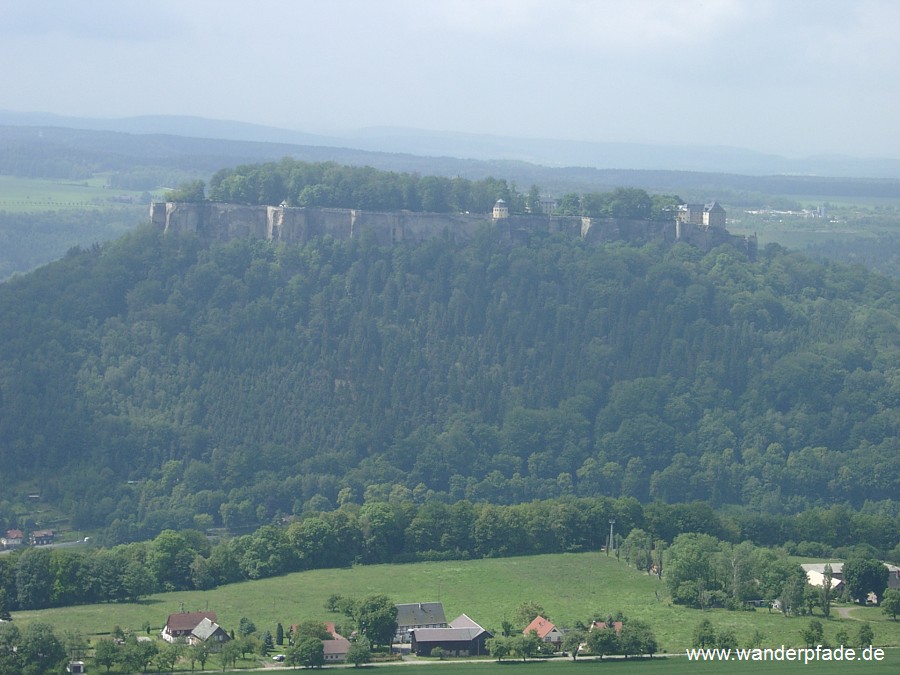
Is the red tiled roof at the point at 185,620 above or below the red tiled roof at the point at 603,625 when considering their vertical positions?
below

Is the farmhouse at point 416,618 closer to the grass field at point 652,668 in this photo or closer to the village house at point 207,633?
the grass field at point 652,668

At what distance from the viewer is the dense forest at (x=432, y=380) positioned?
322ft

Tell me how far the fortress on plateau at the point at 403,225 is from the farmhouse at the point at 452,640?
49266mm

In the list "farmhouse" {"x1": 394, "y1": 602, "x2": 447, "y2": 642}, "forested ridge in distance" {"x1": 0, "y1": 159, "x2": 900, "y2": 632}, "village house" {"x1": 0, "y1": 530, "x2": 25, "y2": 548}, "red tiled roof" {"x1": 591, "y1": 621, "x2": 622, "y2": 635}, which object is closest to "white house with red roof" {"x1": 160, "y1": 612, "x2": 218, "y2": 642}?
"farmhouse" {"x1": 394, "y1": 602, "x2": 447, "y2": 642}

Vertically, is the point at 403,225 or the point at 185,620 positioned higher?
the point at 403,225

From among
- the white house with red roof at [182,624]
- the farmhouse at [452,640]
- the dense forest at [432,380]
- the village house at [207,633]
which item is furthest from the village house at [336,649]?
the dense forest at [432,380]

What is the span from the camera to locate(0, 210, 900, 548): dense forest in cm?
9819

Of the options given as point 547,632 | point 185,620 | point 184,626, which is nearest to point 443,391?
point 547,632

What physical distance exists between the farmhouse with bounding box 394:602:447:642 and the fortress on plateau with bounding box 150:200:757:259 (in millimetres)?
46444

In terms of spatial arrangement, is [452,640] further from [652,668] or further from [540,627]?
[652,668]

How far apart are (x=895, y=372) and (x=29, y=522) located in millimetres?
44557

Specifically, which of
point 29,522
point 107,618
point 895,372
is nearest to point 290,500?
point 29,522

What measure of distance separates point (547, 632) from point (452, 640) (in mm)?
3054

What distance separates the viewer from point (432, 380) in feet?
354
